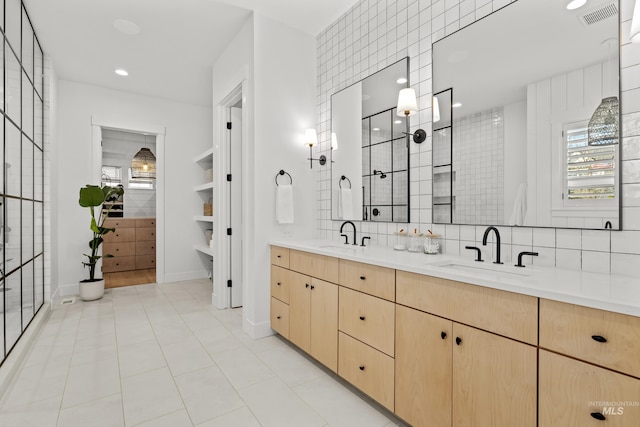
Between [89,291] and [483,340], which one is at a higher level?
[483,340]

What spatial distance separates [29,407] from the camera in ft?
5.98

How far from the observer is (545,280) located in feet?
4.04

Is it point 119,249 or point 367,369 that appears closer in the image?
point 367,369

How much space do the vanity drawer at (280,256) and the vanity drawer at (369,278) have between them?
733mm

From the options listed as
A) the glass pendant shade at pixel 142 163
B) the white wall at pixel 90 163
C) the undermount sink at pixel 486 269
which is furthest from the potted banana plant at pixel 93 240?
the undermount sink at pixel 486 269

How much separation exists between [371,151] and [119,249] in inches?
210

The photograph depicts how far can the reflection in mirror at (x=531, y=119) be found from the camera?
55.6 inches

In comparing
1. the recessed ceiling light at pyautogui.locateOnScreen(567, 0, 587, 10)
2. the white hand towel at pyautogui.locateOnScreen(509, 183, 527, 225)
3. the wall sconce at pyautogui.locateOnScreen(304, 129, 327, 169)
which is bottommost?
the white hand towel at pyautogui.locateOnScreen(509, 183, 527, 225)

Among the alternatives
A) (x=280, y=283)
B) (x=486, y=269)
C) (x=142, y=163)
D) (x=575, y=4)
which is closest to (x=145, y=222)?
(x=142, y=163)

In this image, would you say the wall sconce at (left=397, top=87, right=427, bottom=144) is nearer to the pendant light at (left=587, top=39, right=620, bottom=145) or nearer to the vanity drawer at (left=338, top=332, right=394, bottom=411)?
the pendant light at (left=587, top=39, right=620, bottom=145)

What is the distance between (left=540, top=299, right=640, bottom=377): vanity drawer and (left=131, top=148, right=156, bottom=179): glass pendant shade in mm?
7430

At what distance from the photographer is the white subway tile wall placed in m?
1.34

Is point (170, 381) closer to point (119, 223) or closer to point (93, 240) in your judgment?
point (93, 240)

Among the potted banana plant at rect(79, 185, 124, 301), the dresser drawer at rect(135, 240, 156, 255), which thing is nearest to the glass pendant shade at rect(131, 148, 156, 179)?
the dresser drawer at rect(135, 240, 156, 255)
